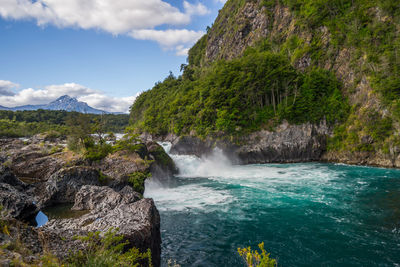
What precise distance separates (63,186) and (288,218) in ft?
45.0

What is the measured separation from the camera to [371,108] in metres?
27.0

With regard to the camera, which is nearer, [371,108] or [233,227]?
[233,227]

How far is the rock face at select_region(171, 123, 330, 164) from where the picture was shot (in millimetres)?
30891

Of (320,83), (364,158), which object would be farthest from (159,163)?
(320,83)

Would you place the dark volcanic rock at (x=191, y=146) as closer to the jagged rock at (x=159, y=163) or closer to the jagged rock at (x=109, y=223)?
the jagged rock at (x=159, y=163)

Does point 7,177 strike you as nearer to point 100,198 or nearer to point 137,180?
point 100,198

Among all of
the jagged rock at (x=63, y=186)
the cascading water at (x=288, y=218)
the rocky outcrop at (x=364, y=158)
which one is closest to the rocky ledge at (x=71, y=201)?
the jagged rock at (x=63, y=186)

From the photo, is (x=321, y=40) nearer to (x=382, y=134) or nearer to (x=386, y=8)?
(x=386, y=8)

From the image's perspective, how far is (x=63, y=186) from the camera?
12555mm

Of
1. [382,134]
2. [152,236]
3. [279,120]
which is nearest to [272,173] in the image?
[279,120]

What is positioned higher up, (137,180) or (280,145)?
(280,145)

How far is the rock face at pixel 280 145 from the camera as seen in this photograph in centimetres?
3089

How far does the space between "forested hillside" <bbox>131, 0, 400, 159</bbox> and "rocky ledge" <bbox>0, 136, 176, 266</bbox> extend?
21285 mm

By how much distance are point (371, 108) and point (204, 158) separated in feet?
78.3
